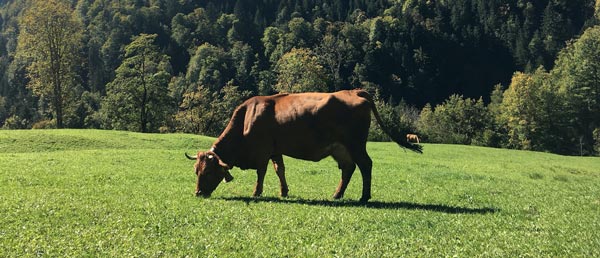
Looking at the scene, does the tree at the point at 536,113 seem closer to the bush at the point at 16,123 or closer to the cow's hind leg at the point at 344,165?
the cow's hind leg at the point at 344,165

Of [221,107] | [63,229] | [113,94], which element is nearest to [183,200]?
[63,229]

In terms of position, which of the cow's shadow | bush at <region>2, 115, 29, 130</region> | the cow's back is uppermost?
the cow's back

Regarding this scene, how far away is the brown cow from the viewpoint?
46.0 ft

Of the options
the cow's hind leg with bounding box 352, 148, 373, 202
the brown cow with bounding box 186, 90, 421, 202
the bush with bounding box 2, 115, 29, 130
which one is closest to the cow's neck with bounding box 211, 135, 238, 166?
the brown cow with bounding box 186, 90, 421, 202

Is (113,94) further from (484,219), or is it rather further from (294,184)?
(484,219)

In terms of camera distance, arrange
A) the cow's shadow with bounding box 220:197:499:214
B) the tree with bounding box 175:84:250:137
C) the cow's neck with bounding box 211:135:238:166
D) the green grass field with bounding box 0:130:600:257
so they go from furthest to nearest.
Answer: the tree with bounding box 175:84:250:137
the cow's neck with bounding box 211:135:238:166
the cow's shadow with bounding box 220:197:499:214
the green grass field with bounding box 0:130:600:257

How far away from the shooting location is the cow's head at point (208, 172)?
14.6 m

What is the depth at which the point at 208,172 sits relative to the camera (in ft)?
48.3

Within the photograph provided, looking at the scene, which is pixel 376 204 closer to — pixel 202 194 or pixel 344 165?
pixel 344 165

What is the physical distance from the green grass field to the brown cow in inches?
38.1

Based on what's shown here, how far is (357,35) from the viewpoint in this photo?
19650 cm

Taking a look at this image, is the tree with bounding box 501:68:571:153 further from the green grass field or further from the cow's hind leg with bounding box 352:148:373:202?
the cow's hind leg with bounding box 352:148:373:202

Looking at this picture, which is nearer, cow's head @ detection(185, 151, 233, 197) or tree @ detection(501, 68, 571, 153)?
cow's head @ detection(185, 151, 233, 197)

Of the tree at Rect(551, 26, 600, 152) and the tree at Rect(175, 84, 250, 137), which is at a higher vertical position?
the tree at Rect(551, 26, 600, 152)
